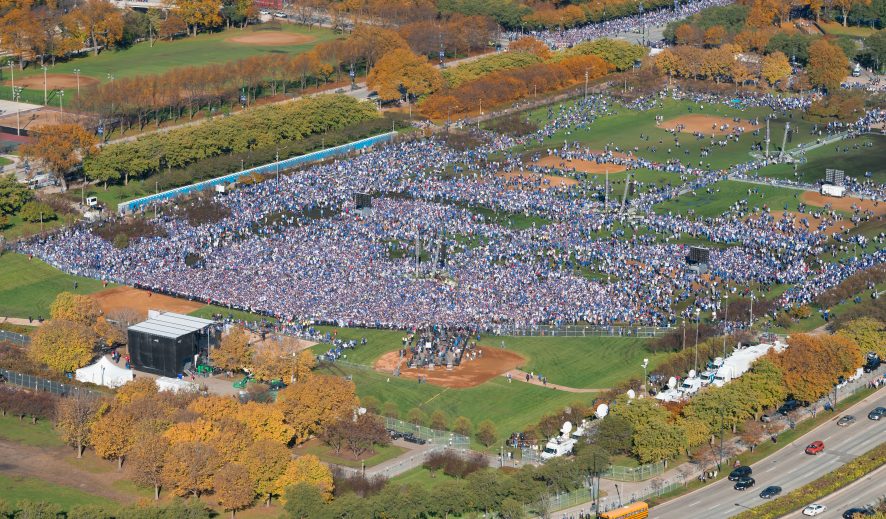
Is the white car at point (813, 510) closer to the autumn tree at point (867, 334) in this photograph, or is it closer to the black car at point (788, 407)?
the black car at point (788, 407)

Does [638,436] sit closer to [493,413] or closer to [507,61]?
[493,413]

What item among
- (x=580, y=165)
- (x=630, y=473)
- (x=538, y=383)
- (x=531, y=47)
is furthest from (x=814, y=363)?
(x=531, y=47)

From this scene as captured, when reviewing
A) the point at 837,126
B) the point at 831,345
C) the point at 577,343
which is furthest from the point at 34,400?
the point at 837,126

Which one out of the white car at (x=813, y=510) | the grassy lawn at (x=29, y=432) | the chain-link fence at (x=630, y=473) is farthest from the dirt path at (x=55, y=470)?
the white car at (x=813, y=510)

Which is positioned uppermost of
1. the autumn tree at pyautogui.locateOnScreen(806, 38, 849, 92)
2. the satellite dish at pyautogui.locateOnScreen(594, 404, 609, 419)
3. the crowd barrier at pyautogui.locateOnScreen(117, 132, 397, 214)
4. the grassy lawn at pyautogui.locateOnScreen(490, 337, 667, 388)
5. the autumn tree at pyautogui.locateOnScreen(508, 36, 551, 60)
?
the autumn tree at pyautogui.locateOnScreen(806, 38, 849, 92)

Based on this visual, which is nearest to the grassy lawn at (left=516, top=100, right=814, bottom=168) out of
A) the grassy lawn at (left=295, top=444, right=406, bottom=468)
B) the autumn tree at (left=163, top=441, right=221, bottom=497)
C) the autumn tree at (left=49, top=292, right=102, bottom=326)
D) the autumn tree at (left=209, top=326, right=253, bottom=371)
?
the autumn tree at (left=49, top=292, right=102, bottom=326)

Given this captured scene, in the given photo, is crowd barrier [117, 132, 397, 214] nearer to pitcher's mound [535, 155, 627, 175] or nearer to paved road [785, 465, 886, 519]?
pitcher's mound [535, 155, 627, 175]
